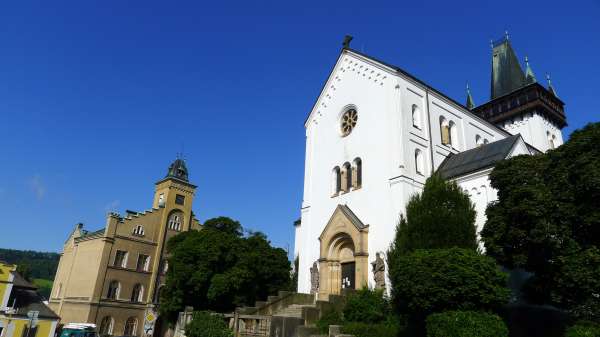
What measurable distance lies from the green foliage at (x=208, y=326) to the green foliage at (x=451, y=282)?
40.7 ft

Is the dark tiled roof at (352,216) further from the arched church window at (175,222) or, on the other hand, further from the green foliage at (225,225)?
the arched church window at (175,222)

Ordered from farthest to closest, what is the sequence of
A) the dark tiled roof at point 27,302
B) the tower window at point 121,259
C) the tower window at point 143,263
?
the tower window at point 143,263 → the tower window at point 121,259 → the dark tiled roof at point 27,302

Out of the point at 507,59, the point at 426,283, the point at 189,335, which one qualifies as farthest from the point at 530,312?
the point at 507,59

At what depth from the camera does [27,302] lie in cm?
4119

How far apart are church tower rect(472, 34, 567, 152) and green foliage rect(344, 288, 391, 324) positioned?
3070 cm

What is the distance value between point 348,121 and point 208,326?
17396mm

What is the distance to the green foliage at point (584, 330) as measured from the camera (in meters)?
13.1

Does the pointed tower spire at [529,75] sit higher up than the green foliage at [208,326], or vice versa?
the pointed tower spire at [529,75]

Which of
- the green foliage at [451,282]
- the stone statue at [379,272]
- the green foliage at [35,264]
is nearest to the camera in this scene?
the green foliage at [451,282]

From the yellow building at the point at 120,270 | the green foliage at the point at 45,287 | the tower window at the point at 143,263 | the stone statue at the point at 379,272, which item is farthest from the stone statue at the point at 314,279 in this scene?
the green foliage at the point at 45,287

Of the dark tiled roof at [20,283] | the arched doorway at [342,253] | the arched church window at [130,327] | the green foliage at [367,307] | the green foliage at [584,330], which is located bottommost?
the arched church window at [130,327]

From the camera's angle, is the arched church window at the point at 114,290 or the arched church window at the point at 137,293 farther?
the arched church window at the point at 137,293

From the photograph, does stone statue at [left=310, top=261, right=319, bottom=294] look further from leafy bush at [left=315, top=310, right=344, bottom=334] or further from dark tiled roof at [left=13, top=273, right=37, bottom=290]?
dark tiled roof at [left=13, top=273, right=37, bottom=290]

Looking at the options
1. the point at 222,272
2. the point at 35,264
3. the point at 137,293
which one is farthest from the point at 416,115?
the point at 35,264
